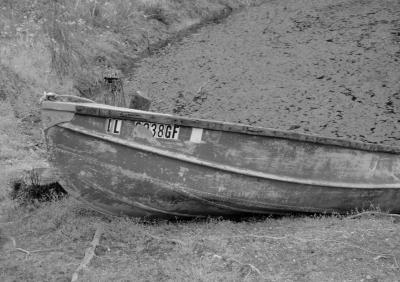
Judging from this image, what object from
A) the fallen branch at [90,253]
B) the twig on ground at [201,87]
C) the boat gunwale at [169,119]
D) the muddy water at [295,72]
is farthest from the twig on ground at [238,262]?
the twig on ground at [201,87]

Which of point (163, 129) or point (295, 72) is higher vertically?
point (295, 72)

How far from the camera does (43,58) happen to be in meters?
10.6

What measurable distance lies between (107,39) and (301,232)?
9227 millimetres

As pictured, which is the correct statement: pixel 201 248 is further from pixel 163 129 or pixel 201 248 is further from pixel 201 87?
pixel 201 87

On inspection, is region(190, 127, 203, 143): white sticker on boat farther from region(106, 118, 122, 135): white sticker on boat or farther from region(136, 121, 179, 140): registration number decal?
region(106, 118, 122, 135): white sticker on boat

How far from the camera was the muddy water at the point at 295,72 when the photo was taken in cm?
1107

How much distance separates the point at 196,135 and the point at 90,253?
5.10 ft

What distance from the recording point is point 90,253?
5.00m

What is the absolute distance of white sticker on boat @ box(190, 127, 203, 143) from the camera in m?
5.55

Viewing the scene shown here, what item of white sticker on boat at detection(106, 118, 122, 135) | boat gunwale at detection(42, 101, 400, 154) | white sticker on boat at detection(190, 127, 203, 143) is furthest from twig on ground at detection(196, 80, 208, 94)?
white sticker on boat at detection(106, 118, 122, 135)

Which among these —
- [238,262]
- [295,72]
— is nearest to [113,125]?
[238,262]

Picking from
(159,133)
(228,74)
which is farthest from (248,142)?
(228,74)

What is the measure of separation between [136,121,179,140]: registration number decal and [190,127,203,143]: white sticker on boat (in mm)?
160

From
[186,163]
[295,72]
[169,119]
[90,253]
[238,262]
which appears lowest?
[90,253]
